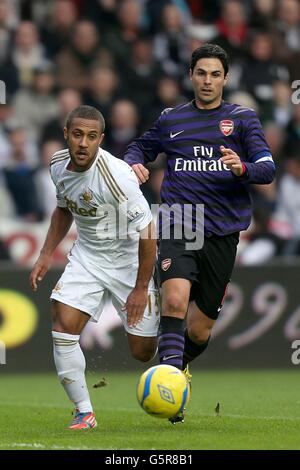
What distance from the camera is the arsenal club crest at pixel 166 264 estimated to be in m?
8.33

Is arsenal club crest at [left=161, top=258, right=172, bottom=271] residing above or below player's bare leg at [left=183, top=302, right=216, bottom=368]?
above

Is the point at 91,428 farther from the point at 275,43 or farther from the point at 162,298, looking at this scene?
the point at 275,43

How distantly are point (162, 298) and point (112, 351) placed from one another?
6005 mm

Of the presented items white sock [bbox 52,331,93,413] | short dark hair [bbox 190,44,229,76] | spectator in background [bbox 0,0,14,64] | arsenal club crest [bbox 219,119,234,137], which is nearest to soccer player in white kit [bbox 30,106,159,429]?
white sock [bbox 52,331,93,413]

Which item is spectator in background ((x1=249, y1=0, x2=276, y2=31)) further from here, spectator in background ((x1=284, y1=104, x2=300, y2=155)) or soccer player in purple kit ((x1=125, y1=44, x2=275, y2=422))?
soccer player in purple kit ((x1=125, y1=44, x2=275, y2=422))

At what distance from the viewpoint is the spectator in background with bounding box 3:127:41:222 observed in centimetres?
1383

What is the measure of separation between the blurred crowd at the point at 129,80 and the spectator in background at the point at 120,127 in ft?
0.04

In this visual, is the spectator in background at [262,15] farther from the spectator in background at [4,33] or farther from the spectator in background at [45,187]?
the spectator in background at [45,187]

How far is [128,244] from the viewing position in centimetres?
851

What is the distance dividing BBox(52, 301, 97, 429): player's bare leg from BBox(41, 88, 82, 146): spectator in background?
6.56 m

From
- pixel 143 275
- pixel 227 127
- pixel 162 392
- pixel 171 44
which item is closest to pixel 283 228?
pixel 171 44

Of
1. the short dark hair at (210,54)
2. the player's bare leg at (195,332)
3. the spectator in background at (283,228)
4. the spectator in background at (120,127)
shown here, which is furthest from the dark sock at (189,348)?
the spectator in background at (120,127)
